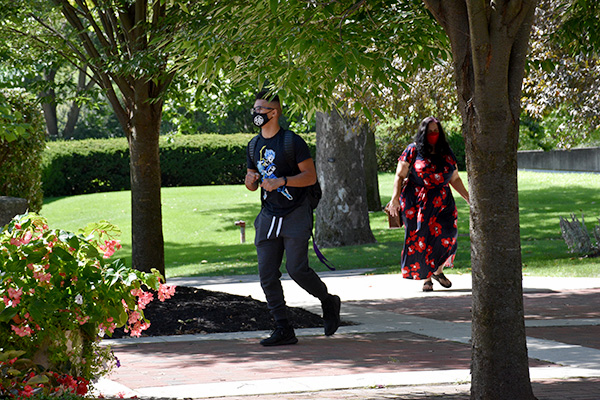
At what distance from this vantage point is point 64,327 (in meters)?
4.41

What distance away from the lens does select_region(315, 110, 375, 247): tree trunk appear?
17562 mm

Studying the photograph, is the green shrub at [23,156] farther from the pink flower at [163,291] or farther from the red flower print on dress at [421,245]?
the pink flower at [163,291]

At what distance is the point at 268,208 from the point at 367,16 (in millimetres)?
1763

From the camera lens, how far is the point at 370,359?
20.2ft

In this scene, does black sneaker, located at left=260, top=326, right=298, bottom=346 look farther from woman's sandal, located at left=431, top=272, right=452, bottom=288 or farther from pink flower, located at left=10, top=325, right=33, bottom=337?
woman's sandal, located at left=431, top=272, right=452, bottom=288

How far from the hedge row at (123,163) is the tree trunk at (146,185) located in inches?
846

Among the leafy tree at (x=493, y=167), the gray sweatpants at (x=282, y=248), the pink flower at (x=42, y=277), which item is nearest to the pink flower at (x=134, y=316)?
the pink flower at (x=42, y=277)

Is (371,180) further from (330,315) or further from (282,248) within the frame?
(282,248)

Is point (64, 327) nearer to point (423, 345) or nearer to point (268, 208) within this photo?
point (268, 208)

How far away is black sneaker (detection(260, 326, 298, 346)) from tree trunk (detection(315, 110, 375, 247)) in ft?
35.7

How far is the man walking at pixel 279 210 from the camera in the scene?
682cm

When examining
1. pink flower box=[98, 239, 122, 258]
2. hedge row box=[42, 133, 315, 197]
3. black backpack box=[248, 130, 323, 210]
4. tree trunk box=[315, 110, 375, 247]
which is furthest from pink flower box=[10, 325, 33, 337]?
hedge row box=[42, 133, 315, 197]

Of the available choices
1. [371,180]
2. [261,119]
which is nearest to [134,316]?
[261,119]

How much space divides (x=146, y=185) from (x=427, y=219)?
3.34 m
